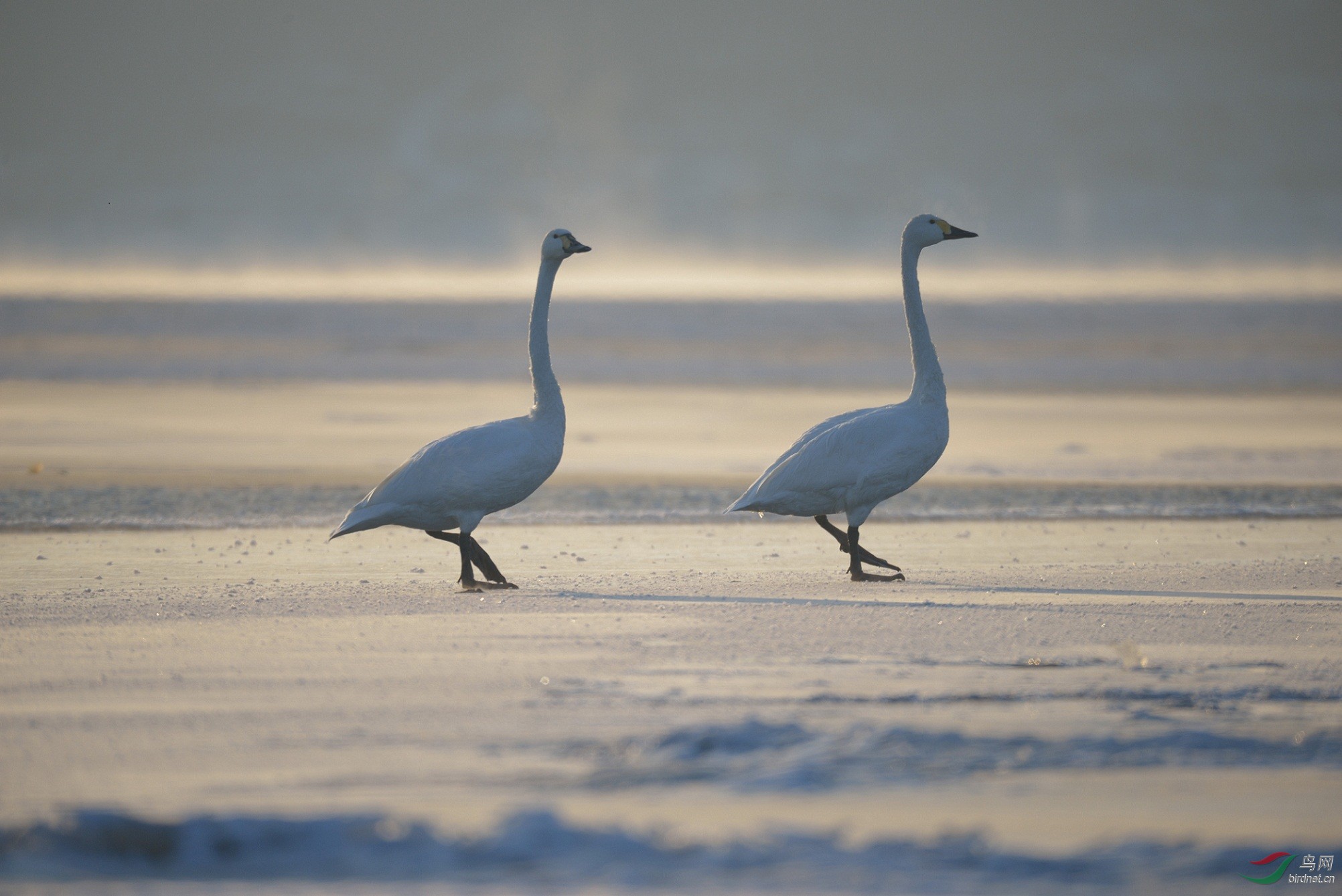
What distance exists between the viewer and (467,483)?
7.89m

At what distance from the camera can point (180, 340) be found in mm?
37594

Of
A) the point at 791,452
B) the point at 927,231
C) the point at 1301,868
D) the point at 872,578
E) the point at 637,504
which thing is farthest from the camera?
the point at 637,504

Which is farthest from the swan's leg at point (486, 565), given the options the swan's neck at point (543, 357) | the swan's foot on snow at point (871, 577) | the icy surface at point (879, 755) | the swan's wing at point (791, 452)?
the icy surface at point (879, 755)

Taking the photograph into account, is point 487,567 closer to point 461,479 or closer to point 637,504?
point 461,479

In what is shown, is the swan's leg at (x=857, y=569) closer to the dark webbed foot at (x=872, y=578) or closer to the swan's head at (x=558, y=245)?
the dark webbed foot at (x=872, y=578)

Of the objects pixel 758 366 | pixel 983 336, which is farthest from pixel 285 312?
Result: pixel 758 366

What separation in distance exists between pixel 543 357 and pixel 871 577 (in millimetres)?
2174

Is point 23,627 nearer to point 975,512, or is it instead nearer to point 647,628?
point 647,628

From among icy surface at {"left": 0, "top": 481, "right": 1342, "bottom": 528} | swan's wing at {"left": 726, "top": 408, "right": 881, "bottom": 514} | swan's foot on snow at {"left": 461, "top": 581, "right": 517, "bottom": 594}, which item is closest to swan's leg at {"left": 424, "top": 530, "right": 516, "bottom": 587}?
swan's foot on snow at {"left": 461, "top": 581, "right": 517, "bottom": 594}

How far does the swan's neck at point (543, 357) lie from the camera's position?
27.6ft

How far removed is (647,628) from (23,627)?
2.72 m

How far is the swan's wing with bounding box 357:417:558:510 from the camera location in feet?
25.9

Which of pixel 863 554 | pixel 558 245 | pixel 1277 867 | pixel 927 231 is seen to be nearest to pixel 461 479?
pixel 558 245

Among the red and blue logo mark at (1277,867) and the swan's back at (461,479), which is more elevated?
the swan's back at (461,479)
